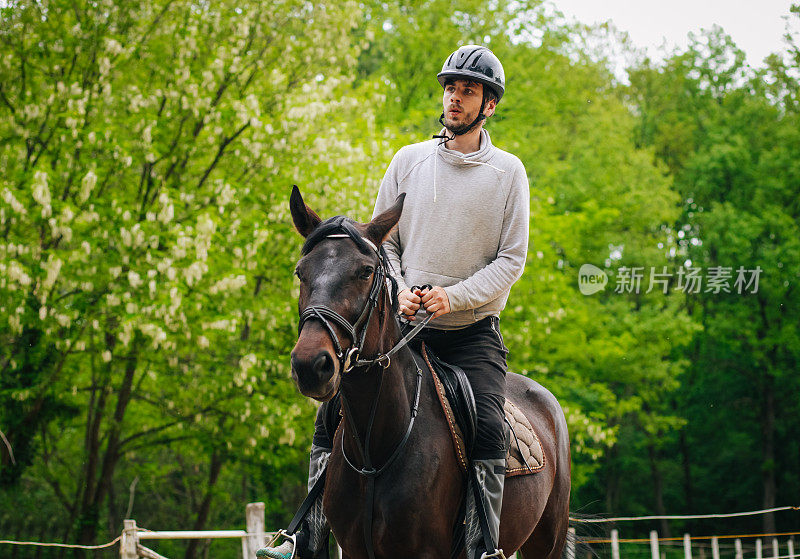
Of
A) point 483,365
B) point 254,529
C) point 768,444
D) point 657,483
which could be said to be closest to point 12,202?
point 254,529

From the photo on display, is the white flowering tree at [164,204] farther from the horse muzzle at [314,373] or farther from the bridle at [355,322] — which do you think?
the horse muzzle at [314,373]

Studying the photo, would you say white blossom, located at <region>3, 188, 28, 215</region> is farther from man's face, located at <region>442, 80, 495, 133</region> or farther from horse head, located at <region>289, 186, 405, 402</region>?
horse head, located at <region>289, 186, 405, 402</region>

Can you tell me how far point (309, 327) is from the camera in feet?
10.8

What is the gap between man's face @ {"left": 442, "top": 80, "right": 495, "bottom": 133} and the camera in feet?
15.4

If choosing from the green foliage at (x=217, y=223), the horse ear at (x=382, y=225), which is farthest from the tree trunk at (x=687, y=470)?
the horse ear at (x=382, y=225)

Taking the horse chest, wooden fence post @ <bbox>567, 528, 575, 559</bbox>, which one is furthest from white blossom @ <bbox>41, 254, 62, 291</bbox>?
the horse chest

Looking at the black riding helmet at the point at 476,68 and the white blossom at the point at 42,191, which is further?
the white blossom at the point at 42,191

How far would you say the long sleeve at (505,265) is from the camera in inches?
172

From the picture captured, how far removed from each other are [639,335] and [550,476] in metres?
22.0

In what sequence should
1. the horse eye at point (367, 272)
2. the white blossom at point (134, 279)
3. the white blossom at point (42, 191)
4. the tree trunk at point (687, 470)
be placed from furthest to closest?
the tree trunk at point (687, 470) < the white blossom at point (134, 279) < the white blossom at point (42, 191) < the horse eye at point (367, 272)

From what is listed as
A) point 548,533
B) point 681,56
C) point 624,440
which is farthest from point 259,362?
point 681,56

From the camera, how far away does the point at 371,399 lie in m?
3.94

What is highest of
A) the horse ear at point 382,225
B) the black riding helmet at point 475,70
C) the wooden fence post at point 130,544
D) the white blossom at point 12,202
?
the white blossom at point 12,202

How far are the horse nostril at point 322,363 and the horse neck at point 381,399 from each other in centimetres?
56
